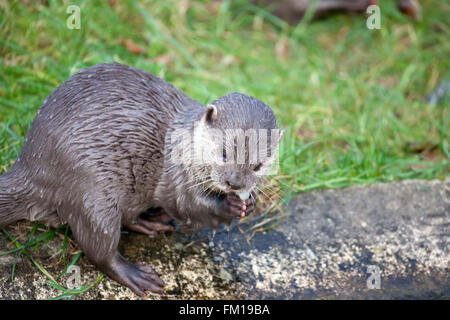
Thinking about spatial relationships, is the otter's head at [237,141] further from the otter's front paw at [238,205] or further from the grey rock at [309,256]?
the grey rock at [309,256]

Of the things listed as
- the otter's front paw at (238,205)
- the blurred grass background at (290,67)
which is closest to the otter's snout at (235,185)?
the otter's front paw at (238,205)

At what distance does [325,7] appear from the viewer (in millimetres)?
4793

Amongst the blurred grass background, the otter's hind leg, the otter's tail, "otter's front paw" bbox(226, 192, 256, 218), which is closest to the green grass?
the blurred grass background

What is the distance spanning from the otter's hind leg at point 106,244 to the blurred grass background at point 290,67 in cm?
73

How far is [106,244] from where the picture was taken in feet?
6.98

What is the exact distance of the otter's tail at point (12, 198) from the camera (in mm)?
2160

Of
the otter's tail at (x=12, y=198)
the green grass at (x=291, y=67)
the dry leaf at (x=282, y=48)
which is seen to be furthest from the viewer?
the dry leaf at (x=282, y=48)

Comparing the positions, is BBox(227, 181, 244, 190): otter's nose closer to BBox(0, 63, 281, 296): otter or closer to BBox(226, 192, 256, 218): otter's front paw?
BBox(0, 63, 281, 296): otter

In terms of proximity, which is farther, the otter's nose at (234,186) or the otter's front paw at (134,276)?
the otter's front paw at (134,276)

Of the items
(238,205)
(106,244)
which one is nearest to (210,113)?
(238,205)

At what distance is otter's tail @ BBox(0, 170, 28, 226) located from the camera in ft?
7.09

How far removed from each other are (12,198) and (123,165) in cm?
45

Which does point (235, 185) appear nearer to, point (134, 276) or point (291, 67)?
point (134, 276)

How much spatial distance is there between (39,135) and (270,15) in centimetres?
296
